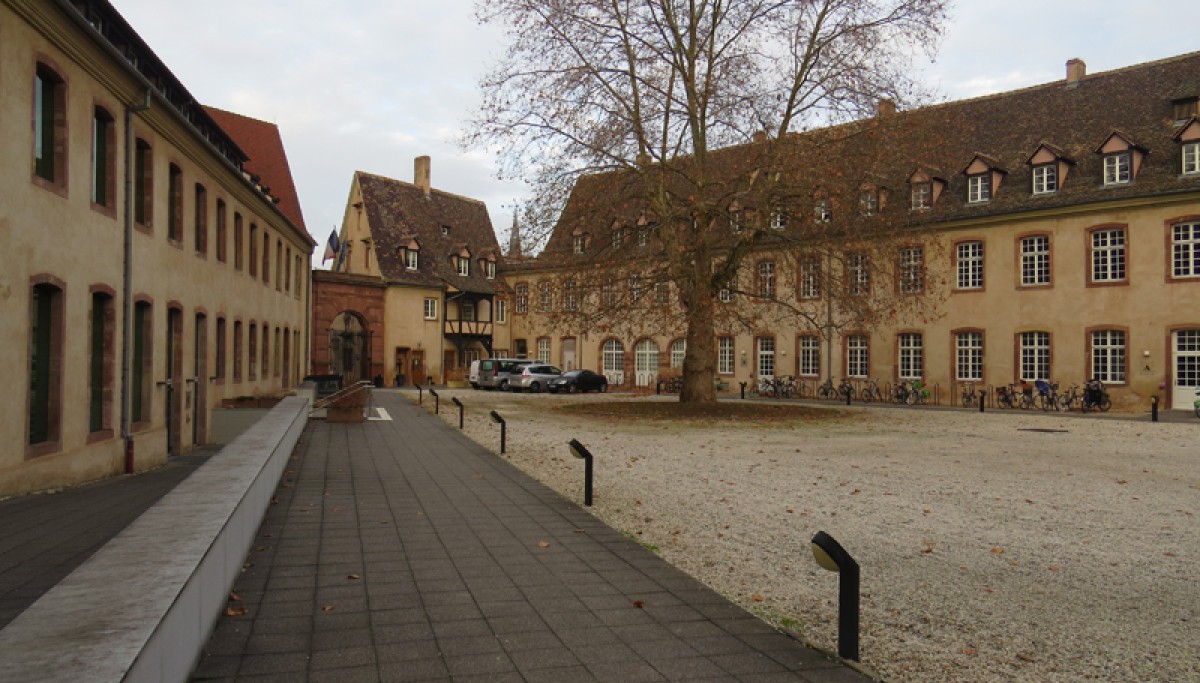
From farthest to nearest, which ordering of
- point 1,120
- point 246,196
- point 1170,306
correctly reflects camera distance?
1. point 1170,306
2. point 246,196
3. point 1,120

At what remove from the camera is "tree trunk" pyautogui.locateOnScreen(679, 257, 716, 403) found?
22.8 metres

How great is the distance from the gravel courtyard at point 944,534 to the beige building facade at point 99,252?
595 centimetres

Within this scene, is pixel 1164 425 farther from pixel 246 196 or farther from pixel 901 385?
pixel 246 196

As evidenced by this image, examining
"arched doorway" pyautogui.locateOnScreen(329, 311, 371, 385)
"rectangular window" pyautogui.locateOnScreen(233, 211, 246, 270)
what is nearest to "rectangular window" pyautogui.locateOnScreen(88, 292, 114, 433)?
"rectangular window" pyautogui.locateOnScreen(233, 211, 246, 270)

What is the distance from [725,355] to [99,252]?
107ft

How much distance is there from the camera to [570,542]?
7520 millimetres

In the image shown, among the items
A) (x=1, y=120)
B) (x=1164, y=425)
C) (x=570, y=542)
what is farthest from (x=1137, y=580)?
(x=1164, y=425)

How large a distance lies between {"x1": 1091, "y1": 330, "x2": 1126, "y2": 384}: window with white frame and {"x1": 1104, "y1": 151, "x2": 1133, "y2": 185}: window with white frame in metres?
5.24

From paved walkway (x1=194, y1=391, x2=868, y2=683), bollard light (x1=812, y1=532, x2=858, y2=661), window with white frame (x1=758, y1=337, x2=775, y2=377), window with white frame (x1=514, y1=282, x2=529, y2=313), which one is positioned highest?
window with white frame (x1=514, y1=282, x2=529, y2=313)

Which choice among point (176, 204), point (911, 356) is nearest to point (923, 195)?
point (911, 356)

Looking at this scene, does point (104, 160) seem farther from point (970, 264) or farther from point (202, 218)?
point (970, 264)

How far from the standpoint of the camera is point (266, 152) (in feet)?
109

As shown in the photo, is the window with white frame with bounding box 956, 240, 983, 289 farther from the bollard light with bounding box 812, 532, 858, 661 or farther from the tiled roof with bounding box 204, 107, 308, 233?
the bollard light with bounding box 812, 532, 858, 661

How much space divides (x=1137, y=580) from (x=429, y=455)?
34.0 feet
